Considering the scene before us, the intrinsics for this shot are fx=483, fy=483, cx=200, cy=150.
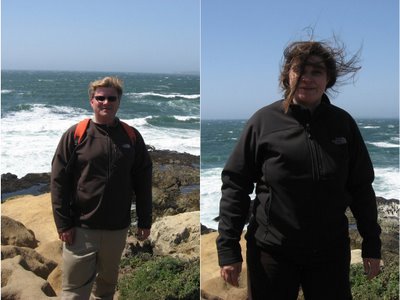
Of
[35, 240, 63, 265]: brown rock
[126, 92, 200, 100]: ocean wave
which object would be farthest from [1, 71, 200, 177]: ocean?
[35, 240, 63, 265]: brown rock

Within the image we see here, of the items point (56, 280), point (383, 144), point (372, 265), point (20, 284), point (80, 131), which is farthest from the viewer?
point (383, 144)

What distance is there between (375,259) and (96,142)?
149 centimetres

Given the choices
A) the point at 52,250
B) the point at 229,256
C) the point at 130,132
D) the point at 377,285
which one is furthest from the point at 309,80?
the point at 52,250

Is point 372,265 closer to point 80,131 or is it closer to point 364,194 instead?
point 364,194

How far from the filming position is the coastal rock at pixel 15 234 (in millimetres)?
4343

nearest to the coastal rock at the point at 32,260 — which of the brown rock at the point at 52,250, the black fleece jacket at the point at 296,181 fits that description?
the brown rock at the point at 52,250

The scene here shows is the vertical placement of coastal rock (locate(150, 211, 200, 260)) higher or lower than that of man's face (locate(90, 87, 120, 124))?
lower

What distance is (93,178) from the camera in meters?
2.58

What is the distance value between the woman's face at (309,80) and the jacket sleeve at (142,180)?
1.14 m

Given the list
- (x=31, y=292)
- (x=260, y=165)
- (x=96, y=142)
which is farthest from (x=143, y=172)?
(x=31, y=292)

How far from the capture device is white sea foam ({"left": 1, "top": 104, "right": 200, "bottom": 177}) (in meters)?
4.65

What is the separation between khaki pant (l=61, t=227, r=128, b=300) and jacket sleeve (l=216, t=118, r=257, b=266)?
935mm

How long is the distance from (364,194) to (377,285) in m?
2.12

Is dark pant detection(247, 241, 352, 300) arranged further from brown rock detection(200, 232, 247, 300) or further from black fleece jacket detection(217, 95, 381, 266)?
brown rock detection(200, 232, 247, 300)
